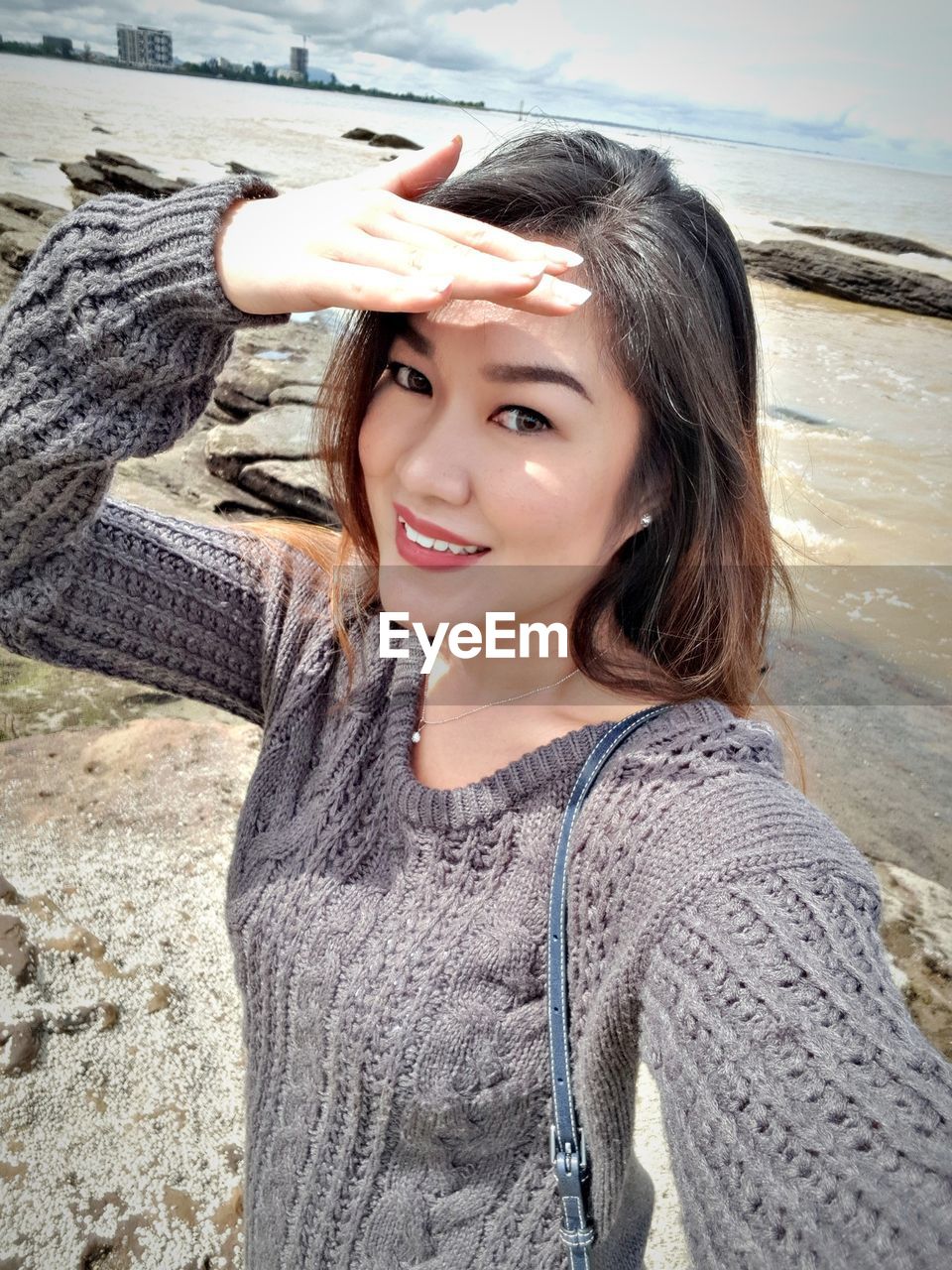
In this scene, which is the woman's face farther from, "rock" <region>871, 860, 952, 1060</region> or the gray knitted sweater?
"rock" <region>871, 860, 952, 1060</region>

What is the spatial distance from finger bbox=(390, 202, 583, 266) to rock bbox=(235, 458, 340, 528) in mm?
2381

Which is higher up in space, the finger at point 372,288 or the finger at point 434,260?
the finger at point 434,260

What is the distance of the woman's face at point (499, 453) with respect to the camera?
887mm

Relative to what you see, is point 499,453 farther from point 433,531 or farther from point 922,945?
point 922,945

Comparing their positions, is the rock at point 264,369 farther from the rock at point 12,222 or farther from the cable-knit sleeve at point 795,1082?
the cable-knit sleeve at point 795,1082

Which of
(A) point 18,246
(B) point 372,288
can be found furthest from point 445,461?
(A) point 18,246

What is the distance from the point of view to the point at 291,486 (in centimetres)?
327

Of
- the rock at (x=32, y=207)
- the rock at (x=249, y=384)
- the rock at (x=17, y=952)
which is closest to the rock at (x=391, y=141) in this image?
the rock at (x=32, y=207)

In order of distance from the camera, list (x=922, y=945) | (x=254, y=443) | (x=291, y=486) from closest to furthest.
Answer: (x=922, y=945), (x=291, y=486), (x=254, y=443)

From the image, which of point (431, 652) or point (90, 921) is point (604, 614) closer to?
point (431, 652)

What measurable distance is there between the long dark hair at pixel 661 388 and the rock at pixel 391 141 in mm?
7263

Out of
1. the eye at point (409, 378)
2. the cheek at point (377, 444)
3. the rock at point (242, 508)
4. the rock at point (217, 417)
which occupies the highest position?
the eye at point (409, 378)

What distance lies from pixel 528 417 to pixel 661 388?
147 mm

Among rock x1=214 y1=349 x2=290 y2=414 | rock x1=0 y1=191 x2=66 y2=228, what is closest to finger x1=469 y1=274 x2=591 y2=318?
rock x1=214 y1=349 x2=290 y2=414
